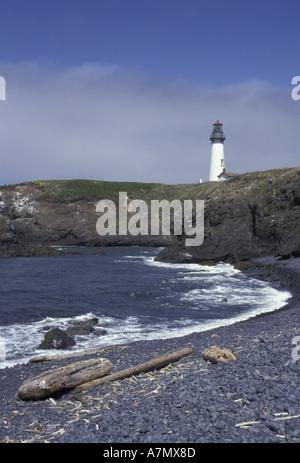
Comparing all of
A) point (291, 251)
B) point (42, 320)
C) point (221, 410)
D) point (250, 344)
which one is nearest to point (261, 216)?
point (291, 251)

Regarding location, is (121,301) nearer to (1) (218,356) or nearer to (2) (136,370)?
(2) (136,370)

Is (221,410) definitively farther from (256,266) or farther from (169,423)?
(256,266)

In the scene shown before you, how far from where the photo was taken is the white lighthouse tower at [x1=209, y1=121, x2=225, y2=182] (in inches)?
3531

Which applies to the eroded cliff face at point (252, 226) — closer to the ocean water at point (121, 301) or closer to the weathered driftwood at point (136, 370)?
the ocean water at point (121, 301)

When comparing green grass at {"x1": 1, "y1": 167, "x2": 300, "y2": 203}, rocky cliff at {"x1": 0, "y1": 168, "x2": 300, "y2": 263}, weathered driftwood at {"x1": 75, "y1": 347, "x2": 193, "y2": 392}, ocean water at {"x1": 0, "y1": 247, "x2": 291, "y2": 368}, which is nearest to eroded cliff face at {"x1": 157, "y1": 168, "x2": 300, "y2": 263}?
rocky cliff at {"x1": 0, "y1": 168, "x2": 300, "y2": 263}

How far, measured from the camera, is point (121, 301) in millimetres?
25438

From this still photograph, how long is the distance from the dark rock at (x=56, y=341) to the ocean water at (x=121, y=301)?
0.47m

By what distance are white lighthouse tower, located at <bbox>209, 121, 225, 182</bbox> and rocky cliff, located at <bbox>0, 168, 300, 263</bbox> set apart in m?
8.29

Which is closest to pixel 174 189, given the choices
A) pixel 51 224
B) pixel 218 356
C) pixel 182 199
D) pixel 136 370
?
pixel 182 199

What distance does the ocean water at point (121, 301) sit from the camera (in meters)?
17.7

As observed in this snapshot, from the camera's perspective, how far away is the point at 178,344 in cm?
1409

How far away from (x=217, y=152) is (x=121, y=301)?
2769 inches

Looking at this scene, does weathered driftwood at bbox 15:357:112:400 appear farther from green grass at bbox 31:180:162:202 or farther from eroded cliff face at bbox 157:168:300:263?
green grass at bbox 31:180:162:202
